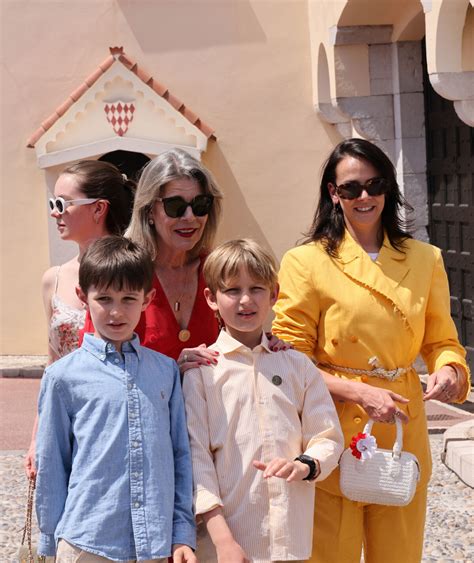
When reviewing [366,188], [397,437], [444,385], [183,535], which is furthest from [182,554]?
[366,188]

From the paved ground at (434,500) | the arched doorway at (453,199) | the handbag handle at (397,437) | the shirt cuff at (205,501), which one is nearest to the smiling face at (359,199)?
the handbag handle at (397,437)

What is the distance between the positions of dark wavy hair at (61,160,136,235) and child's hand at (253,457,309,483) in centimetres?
113

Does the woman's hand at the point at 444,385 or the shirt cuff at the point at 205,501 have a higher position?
the woman's hand at the point at 444,385

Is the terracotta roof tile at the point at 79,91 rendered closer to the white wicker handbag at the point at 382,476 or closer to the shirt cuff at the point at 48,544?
the white wicker handbag at the point at 382,476

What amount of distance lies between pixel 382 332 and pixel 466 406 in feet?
21.3

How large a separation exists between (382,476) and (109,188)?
1.28m

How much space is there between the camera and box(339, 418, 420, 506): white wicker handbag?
301cm

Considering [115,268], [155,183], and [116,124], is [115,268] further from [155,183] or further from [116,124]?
[116,124]

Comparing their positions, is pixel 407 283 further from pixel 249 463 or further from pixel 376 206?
pixel 249 463

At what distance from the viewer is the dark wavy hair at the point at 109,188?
3535 millimetres

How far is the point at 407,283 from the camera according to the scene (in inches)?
128

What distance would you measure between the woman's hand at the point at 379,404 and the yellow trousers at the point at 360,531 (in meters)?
0.28

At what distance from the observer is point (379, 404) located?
3045 millimetres

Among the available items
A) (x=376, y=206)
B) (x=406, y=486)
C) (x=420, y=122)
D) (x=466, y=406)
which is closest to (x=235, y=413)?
(x=406, y=486)
